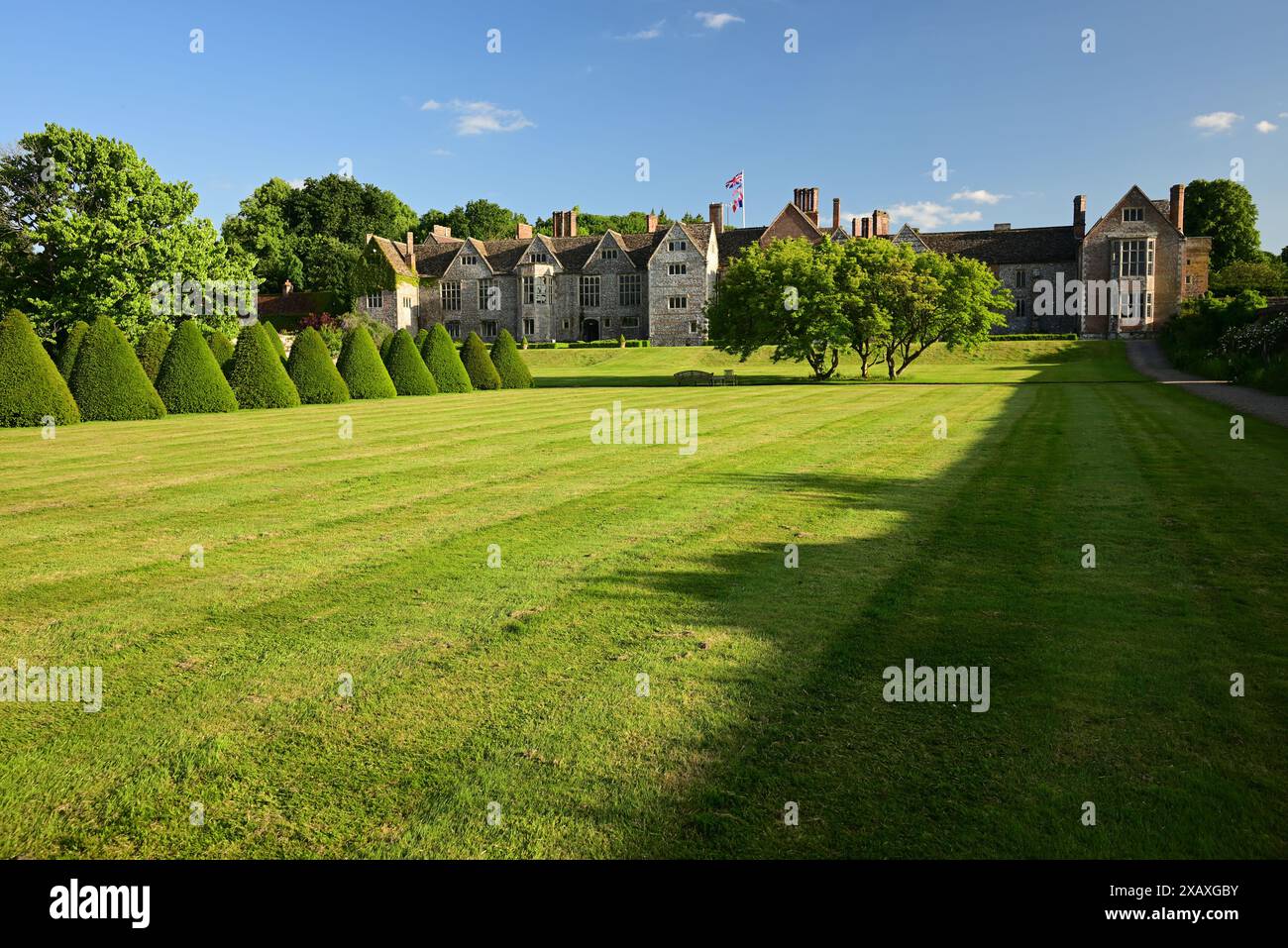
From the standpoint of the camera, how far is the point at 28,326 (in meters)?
24.4

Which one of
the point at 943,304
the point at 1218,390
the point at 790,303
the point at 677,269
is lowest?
the point at 1218,390

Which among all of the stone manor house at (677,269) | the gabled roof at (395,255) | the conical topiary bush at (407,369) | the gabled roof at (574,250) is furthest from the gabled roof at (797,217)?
the conical topiary bush at (407,369)

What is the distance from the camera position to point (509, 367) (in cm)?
4278

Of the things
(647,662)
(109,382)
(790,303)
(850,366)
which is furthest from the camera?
(850,366)

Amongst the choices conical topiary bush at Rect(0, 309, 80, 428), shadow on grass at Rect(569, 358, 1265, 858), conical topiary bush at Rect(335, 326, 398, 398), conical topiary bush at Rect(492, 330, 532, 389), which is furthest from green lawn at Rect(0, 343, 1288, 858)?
conical topiary bush at Rect(492, 330, 532, 389)

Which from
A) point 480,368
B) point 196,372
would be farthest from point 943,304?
point 196,372

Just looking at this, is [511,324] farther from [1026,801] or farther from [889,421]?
[1026,801]

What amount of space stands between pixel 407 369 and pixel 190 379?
31.7ft

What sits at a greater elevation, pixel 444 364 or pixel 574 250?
pixel 574 250

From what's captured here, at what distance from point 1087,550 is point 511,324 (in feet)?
258

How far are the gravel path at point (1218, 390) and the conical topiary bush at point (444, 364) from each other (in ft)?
92.6

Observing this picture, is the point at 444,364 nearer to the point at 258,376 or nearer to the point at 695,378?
the point at 258,376

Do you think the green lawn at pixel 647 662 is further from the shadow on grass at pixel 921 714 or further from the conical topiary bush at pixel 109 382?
the conical topiary bush at pixel 109 382

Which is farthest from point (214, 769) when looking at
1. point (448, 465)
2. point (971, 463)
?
point (971, 463)
